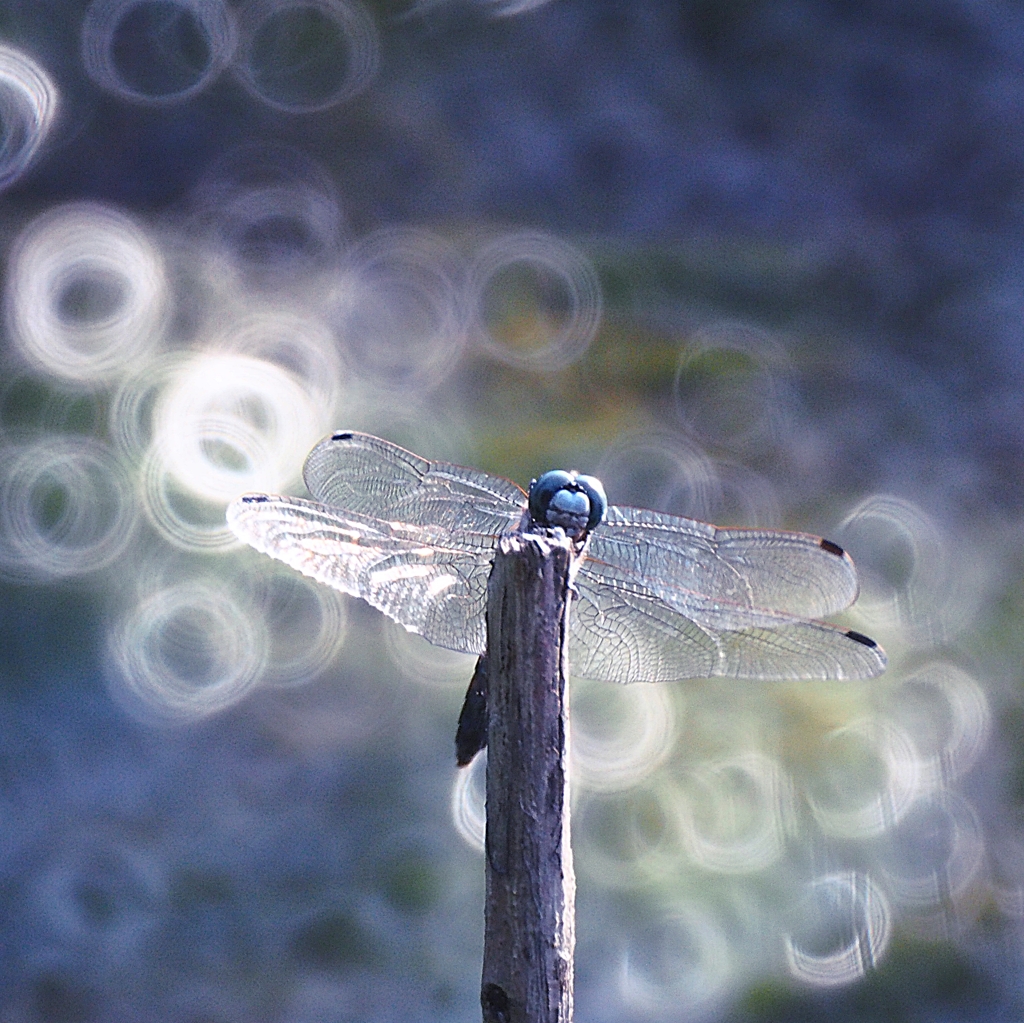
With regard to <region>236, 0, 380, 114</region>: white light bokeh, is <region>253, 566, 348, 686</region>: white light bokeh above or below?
below

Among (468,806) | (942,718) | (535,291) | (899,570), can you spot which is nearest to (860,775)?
(942,718)

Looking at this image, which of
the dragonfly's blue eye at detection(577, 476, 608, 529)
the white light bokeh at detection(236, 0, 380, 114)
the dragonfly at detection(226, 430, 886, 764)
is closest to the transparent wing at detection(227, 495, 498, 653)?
the dragonfly at detection(226, 430, 886, 764)

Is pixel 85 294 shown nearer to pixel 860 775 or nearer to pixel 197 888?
pixel 197 888

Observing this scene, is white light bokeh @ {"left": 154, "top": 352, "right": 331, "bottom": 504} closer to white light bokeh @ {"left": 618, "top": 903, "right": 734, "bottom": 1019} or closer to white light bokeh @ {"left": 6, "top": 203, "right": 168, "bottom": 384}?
white light bokeh @ {"left": 6, "top": 203, "right": 168, "bottom": 384}

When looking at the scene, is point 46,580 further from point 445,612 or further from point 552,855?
point 552,855

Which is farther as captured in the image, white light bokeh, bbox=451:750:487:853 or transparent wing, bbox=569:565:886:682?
white light bokeh, bbox=451:750:487:853

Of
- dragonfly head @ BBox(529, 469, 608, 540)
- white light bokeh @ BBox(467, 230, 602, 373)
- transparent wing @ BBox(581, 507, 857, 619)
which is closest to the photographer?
dragonfly head @ BBox(529, 469, 608, 540)

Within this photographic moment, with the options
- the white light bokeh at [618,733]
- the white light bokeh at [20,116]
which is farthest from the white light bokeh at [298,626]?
the white light bokeh at [20,116]

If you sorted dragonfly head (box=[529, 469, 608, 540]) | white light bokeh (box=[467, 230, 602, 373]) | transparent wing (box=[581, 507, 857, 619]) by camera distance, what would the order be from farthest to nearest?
white light bokeh (box=[467, 230, 602, 373]), transparent wing (box=[581, 507, 857, 619]), dragonfly head (box=[529, 469, 608, 540])
